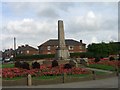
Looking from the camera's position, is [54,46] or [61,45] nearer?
[61,45]

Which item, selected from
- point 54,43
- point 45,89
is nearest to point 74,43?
point 54,43

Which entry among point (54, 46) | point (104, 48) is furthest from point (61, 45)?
point (54, 46)

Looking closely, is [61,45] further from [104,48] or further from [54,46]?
[54,46]

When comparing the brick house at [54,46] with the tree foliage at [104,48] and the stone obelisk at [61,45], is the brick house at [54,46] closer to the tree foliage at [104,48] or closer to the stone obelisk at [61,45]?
the tree foliage at [104,48]

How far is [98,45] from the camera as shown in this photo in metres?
79.2

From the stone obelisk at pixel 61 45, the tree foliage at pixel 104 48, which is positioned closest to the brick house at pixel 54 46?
the tree foliage at pixel 104 48

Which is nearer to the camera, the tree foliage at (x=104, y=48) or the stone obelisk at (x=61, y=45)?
the stone obelisk at (x=61, y=45)

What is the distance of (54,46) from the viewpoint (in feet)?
341

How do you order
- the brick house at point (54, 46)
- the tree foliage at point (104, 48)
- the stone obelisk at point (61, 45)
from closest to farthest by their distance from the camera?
the stone obelisk at point (61, 45) → the tree foliage at point (104, 48) → the brick house at point (54, 46)

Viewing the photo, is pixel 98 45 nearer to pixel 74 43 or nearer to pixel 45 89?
pixel 74 43

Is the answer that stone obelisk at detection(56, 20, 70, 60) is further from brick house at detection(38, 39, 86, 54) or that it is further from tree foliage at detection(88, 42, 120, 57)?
brick house at detection(38, 39, 86, 54)

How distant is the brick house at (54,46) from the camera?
341 feet

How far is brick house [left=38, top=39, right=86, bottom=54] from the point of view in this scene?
341 feet

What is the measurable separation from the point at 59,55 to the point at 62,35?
2.83 metres
